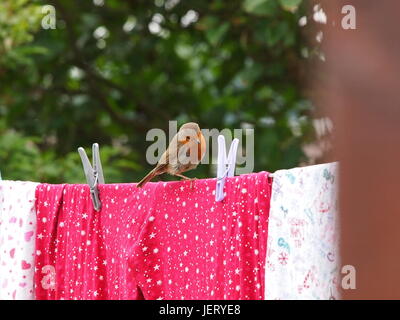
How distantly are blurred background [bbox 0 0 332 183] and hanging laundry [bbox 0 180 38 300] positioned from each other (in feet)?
6.02

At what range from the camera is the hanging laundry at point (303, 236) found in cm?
136

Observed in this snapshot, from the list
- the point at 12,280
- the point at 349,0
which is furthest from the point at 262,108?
the point at 349,0

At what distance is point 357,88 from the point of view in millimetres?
374

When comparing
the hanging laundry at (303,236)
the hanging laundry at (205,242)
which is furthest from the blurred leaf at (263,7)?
the hanging laundry at (303,236)

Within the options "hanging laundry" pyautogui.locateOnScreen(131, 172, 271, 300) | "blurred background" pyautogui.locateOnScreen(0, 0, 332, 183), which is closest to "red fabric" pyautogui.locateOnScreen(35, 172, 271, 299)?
"hanging laundry" pyautogui.locateOnScreen(131, 172, 271, 300)

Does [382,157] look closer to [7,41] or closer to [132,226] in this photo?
[132,226]

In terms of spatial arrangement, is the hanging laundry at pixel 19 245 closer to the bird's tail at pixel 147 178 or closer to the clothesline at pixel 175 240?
the clothesline at pixel 175 240

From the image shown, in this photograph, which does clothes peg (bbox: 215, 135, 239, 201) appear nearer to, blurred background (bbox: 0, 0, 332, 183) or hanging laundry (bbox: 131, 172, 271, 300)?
hanging laundry (bbox: 131, 172, 271, 300)

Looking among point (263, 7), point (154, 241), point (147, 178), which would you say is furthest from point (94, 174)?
point (263, 7)

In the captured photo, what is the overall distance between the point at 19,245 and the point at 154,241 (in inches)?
20.4

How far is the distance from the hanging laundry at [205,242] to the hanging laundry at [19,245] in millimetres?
461

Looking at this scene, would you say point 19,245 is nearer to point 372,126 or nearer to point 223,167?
point 223,167

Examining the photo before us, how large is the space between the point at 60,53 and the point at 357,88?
15.0 ft

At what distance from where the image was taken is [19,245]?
2119mm
